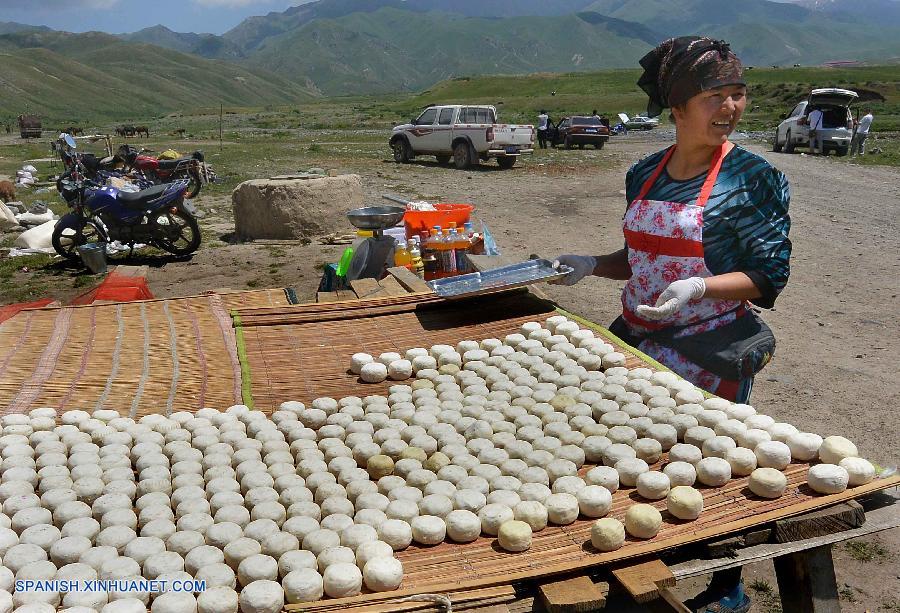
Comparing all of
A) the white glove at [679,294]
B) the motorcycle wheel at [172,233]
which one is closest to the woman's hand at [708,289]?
the white glove at [679,294]

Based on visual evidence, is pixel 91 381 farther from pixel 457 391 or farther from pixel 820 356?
pixel 820 356

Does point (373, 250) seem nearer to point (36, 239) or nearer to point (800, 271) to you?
point (800, 271)

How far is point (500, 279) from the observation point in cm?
407

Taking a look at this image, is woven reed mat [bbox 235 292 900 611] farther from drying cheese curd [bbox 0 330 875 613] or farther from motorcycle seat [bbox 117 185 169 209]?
motorcycle seat [bbox 117 185 169 209]

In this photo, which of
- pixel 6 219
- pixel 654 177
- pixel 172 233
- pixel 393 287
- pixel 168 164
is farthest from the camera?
pixel 168 164

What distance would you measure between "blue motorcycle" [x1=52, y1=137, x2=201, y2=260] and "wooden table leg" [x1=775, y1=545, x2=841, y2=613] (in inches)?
384

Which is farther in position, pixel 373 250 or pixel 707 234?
pixel 373 250

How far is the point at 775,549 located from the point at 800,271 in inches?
329

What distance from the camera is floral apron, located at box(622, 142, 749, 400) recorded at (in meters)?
3.07

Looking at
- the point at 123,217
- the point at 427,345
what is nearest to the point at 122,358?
the point at 427,345

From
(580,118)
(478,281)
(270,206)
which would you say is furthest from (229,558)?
(580,118)

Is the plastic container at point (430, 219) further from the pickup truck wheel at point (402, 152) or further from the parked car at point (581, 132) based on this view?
the parked car at point (581, 132)

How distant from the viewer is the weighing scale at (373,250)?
6398 millimetres

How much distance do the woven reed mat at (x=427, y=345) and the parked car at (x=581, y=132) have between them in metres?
24.5
